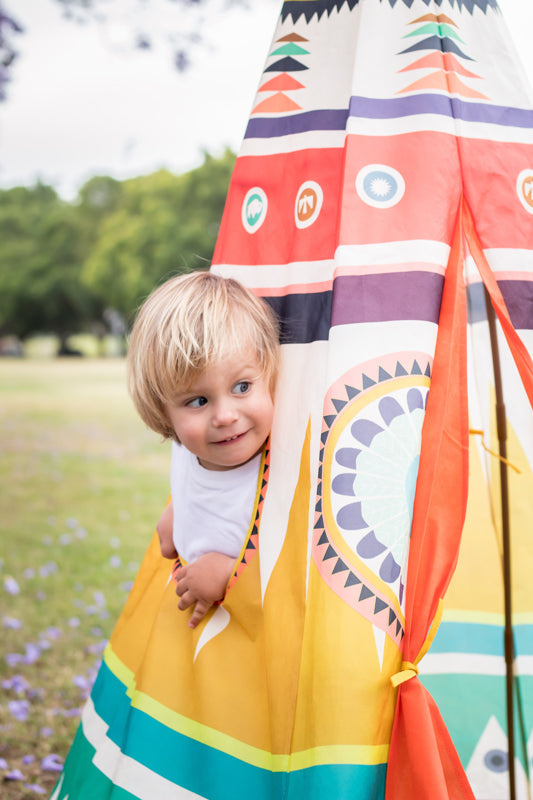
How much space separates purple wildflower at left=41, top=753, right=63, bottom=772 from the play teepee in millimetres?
789

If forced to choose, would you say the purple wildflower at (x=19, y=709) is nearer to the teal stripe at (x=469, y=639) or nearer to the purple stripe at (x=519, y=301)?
the teal stripe at (x=469, y=639)

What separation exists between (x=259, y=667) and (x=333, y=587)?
363 mm

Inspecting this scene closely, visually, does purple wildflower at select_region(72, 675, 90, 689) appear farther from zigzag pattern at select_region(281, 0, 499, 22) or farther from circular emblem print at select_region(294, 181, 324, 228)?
zigzag pattern at select_region(281, 0, 499, 22)

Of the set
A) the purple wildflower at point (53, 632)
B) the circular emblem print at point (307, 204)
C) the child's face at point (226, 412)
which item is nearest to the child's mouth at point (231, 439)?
the child's face at point (226, 412)

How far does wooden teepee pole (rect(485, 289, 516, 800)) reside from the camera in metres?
2.20

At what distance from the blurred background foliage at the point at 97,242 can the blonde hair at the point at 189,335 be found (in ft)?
65.1

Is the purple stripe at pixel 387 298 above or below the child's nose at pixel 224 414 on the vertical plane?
above

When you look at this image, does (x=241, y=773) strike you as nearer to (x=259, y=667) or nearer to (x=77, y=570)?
(x=259, y=667)

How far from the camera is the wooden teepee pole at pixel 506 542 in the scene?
7.23 ft

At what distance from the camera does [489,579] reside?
259 cm

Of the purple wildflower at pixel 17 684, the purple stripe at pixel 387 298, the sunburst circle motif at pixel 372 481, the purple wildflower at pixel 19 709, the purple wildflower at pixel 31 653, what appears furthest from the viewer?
the purple wildflower at pixel 31 653

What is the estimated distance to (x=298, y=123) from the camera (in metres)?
1.96

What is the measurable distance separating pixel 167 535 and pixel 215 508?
0.33 metres

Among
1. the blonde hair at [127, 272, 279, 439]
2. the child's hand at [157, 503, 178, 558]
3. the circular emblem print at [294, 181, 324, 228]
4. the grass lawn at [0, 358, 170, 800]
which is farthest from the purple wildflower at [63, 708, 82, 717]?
the circular emblem print at [294, 181, 324, 228]
